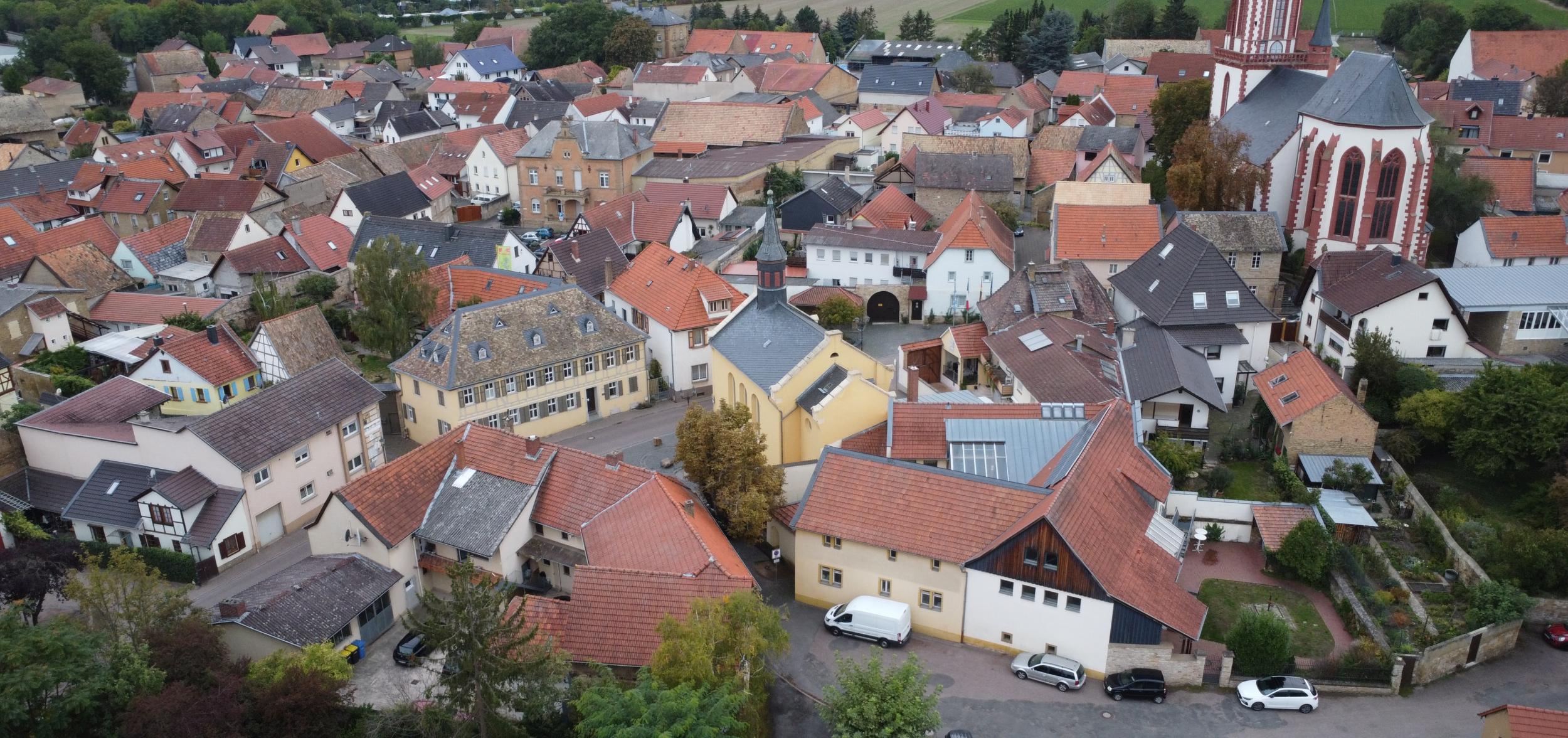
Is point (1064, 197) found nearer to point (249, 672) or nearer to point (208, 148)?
point (249, 672)

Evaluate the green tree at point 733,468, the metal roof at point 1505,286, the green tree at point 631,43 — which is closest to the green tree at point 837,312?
the green tree at point 733,468

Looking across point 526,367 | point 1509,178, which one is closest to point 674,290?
point 526,367

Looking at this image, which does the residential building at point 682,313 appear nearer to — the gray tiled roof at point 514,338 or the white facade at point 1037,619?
the gray tiled roof at point 514,338

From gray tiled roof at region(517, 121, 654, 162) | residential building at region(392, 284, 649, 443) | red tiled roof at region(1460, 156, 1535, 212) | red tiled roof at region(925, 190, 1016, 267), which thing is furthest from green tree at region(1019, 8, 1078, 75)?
residential building at region(392, 284, 649, 443)

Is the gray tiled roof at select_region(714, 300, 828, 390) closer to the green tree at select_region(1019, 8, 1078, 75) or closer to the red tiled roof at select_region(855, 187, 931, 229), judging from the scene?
the red tiled roof at select_region(855, 187, 931, 229)

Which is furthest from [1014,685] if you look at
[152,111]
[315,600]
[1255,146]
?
[152,111]
